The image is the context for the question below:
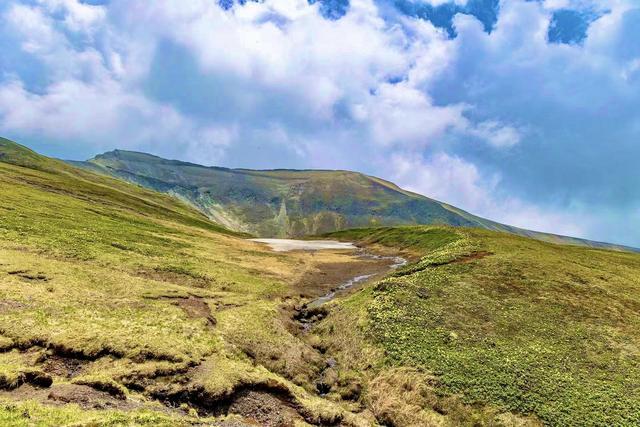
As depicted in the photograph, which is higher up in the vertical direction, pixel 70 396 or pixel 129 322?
pixel 129 322

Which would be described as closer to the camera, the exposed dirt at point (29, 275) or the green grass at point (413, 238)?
the exposed dirt at point (29, 275)

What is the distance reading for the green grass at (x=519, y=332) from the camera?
3469 cm

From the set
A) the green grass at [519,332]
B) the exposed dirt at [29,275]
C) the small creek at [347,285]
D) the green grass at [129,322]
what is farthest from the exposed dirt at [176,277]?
the green grass at [519,332]

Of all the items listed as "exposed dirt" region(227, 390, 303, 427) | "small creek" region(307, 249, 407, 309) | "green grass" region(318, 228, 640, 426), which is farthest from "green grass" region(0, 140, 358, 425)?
"green grass" region(318, 228, 640, 426)

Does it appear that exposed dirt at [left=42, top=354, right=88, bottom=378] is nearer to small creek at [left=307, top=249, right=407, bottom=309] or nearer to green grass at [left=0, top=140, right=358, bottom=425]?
green grass at [left=0, top=140, right=358, bottom=425]

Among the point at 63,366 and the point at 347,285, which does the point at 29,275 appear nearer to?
the point at 63,366

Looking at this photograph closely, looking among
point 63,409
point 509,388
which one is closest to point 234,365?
point 63,409

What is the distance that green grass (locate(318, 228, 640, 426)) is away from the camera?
34688 millimetres

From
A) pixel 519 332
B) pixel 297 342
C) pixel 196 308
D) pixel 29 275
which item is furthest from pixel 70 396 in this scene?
pixel 519 332

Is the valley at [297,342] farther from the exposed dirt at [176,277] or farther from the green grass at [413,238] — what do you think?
the green grass at [413,238]

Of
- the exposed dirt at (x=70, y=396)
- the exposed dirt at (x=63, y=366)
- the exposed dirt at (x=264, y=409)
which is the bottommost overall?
the exposed dirt at (x=264, y=409)

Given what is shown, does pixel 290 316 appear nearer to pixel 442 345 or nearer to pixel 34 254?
pixel 442 345

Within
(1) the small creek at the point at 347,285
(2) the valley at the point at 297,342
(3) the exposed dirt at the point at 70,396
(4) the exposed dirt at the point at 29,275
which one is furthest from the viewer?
(1) the small creek at the point at 347,285

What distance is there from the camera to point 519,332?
46.4 metres
